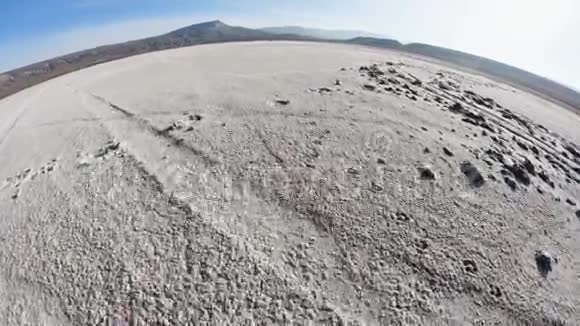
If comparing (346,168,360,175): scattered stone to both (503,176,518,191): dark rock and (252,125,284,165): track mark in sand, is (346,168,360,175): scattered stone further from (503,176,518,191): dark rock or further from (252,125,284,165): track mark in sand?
(503,176,518,191): dark rock

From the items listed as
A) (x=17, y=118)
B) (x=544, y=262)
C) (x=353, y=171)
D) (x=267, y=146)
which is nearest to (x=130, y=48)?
(x=17, y=118)

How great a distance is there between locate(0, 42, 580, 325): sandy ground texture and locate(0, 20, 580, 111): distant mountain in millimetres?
13886

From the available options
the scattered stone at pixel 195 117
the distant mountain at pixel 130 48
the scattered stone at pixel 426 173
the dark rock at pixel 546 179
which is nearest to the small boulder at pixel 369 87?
the scattered stone at pixel 426 173

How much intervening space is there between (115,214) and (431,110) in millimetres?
4722

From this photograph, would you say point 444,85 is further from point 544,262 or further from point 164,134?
point 164,134

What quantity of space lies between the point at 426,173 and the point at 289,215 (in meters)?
1.70

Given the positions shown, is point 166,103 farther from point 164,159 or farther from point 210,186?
point 210,186

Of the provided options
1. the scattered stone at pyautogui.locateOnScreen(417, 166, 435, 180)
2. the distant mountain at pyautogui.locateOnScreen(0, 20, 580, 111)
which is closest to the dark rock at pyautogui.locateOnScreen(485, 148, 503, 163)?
the scattered stone at pyautogui.locateOnScreen(417, 166, 435, 180)

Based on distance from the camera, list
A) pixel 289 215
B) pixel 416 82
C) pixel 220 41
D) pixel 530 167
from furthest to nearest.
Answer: pixel 220 41
pixel 416 82
pixel 530 167
pixel 289 215

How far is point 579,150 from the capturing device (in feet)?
19.9

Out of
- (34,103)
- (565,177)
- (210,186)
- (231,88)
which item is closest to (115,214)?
(210,186)

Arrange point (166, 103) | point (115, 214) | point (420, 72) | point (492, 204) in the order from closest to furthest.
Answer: point (115, 214), point (492, 204), point (166, 103), point (420, 72)

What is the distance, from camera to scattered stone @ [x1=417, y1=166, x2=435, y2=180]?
377 cm

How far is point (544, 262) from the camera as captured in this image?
10.3ft
